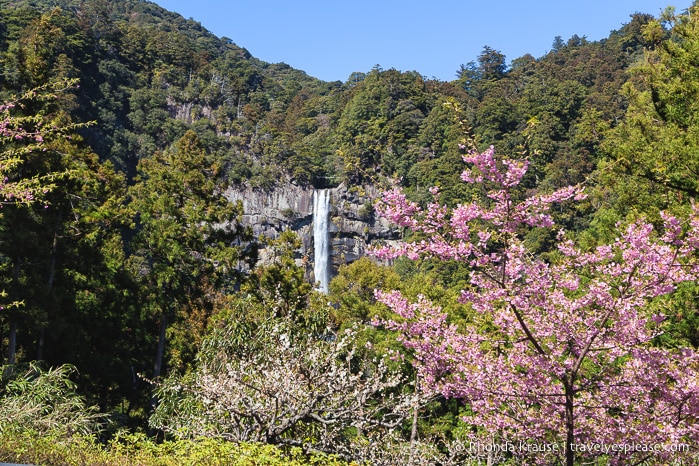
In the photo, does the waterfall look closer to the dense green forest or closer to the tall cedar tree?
the dense green forest

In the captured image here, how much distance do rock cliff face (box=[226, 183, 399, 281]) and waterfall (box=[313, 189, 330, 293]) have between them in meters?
0.61

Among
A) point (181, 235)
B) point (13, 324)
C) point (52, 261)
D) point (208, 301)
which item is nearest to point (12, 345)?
point (13, 324)

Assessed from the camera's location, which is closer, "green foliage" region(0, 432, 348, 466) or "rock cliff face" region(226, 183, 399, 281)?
"green foliage" region(0, 432, 348, 466)

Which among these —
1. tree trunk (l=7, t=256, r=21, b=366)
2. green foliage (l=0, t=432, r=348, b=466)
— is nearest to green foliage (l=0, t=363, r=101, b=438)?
green foliage (l=0, t=432, r=348, b=466)

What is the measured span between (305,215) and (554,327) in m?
59.1

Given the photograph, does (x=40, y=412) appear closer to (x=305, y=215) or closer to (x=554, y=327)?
(x=554, y=327)

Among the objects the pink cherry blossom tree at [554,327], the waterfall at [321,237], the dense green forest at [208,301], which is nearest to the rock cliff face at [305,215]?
the waterfall at [321,237]

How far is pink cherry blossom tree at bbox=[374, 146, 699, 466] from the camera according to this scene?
4816 millimetres

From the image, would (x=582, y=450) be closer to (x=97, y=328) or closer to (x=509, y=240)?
(x=509, y=240)

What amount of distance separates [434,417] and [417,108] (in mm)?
60494

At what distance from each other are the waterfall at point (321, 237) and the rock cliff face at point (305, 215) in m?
0.61

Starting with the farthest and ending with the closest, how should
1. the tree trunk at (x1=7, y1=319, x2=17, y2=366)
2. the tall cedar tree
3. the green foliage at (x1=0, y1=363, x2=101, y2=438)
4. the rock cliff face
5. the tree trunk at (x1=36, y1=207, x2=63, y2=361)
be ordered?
the rock cliff face, the tall cedar tree, the tree trunk at (x1=36, y1=207, x2=63, y2=361), the tree trunk at (x1=7, y1=319, x2=17, y2=366), the green foliage at (x1=0, y1=363, x2=101, y2=438)

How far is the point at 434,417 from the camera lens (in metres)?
17.6

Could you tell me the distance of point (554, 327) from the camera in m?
5.46
